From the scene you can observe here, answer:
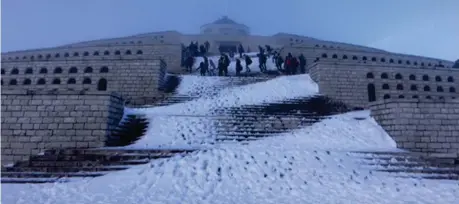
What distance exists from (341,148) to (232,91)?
25.6 feet

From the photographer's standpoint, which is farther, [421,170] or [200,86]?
[200,86]

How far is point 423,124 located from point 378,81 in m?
7.90

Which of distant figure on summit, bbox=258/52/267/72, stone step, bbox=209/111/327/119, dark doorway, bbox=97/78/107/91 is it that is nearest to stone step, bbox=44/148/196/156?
stone step, bbox=209/111/327/119

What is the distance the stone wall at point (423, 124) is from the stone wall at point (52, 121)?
929 cm

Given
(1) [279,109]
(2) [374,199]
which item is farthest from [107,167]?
(1) [279,109]

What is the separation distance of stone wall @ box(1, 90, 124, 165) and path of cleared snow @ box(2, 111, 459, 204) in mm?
2937

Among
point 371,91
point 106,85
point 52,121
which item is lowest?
point 52,121

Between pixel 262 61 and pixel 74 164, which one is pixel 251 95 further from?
pixel 74 164

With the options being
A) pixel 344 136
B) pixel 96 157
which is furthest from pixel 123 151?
pixel 344 136

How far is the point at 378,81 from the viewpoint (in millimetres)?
17984

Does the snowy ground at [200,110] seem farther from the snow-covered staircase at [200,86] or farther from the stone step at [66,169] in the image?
the stone step at [66,169]

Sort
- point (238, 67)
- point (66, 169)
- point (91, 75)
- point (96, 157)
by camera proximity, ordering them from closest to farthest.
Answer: point (66, 169), point (96, 157), point (91, 75), point (238, 67)

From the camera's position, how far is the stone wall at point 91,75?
17359mm

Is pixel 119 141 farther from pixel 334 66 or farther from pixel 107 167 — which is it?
pixel 334 66
